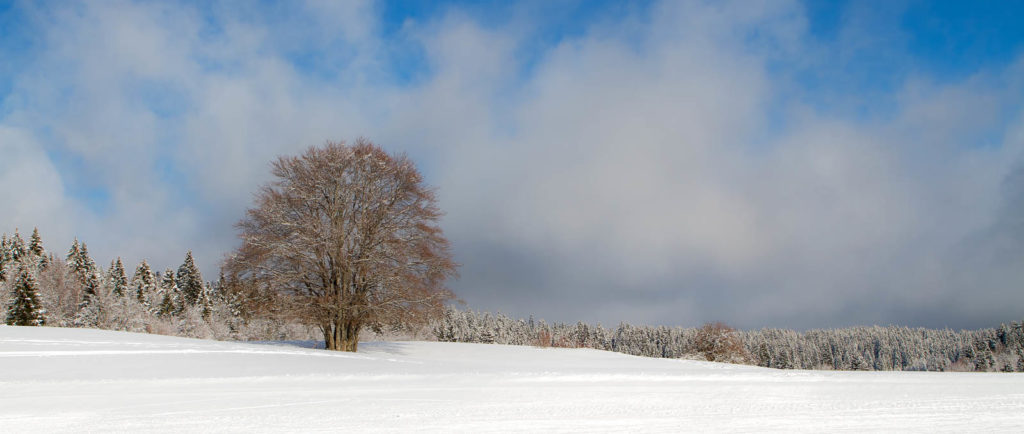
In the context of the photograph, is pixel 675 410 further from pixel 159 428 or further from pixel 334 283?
pixel 334 283

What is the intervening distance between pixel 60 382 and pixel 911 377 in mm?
18058

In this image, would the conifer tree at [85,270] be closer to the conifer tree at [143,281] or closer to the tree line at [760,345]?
the conifer tree at [143,281]

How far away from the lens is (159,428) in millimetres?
7348

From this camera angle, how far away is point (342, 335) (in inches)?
891

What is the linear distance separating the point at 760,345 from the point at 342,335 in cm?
6790

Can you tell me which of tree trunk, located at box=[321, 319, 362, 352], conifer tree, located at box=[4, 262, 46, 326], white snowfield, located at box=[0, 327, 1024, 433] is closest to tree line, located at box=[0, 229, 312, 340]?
conifer tree, located at box=[4, 262, 46, 326]

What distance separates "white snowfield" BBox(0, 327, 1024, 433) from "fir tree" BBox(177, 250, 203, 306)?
215ft

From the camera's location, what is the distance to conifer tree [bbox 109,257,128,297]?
240 feet

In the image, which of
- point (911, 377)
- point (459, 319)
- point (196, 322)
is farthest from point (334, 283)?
point (459, 319)

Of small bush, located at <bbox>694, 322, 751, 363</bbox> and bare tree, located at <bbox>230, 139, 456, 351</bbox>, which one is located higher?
bare tree, located at <bbox>230, 139, 456, 351</bbox>

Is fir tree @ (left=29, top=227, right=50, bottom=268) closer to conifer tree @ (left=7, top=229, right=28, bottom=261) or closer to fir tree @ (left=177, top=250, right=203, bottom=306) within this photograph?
conifer tree @ (left=7, top=229, right=28, bottom=261)

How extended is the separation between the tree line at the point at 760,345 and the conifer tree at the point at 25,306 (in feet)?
101

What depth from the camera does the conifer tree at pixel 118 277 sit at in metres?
73.2

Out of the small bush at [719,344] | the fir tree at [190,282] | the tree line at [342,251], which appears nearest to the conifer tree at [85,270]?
the fir tree at [190,282]
